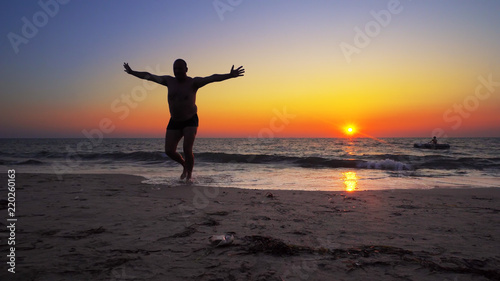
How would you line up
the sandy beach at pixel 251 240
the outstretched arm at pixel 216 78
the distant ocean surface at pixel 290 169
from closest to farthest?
the sandy beach at pixel 251 240 < the outstretched arm at pixel 216 78 < the distant ocean surface at pixel 290 169

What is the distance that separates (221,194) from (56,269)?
8.85ft

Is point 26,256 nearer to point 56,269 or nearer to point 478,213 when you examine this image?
point 56,269

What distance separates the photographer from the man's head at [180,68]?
511 centimetres

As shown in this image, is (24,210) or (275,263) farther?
(24,210)

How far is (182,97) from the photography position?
5219 millimetres

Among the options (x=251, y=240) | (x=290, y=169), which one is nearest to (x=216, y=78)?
(x=251, y=240)

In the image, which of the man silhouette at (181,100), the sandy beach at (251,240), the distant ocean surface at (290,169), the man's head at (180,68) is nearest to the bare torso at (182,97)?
the man silhouette at (181,100)

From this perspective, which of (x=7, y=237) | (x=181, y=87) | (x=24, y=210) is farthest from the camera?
(x=181, y=87)

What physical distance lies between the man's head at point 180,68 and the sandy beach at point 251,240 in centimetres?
250

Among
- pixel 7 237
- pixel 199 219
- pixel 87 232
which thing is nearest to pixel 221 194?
pixel 199 219

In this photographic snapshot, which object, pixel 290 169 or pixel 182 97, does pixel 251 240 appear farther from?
pixel 290 169

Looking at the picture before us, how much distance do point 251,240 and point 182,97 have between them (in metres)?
3.68

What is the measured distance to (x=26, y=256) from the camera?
5.58 ft

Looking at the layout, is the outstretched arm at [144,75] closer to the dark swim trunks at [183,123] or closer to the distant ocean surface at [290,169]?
the dark swim trunks at [183,123]
